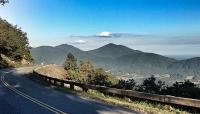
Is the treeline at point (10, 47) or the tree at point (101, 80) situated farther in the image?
the treeline at point (10, 47)

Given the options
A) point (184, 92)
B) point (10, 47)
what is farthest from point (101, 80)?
point (10, 47)

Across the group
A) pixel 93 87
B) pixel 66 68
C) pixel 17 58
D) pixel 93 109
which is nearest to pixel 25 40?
pixel 17 58

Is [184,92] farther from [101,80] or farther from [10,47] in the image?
[10,47]

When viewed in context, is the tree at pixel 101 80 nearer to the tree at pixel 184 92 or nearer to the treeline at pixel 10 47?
the tree at pixel 184 92

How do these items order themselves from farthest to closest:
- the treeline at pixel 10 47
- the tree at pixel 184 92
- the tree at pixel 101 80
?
1. the treeline at pixel 10 47
2. the tree at pixel 101 80
3. the tree at pixel 184 92

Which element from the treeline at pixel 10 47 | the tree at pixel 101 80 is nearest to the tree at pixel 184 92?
the tree at pixel 101 80

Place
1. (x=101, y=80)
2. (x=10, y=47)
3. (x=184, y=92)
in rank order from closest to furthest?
1. (x=184, y=92)
2. (x=101, y=80)
3. (x=10, y=47)

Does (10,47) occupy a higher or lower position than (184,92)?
higher

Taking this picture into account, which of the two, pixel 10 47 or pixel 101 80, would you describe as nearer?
pixel 101 80

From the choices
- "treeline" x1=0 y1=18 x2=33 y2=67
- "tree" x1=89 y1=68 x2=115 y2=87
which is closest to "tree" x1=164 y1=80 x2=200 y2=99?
"tree" x1=89 y1=68 x2=115 y2=87

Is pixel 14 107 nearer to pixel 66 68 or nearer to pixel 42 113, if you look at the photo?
pixel 42 113

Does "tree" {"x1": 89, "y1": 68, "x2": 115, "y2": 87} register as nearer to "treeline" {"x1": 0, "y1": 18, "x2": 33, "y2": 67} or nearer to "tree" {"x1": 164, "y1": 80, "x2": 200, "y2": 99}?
"tree" {"x1": 164, "y1": 80, "x2": 200, "y2": 99}

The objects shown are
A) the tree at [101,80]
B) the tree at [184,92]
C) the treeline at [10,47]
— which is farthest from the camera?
the treeline at [10,47]

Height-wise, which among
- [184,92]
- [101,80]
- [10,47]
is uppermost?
[10,47]
